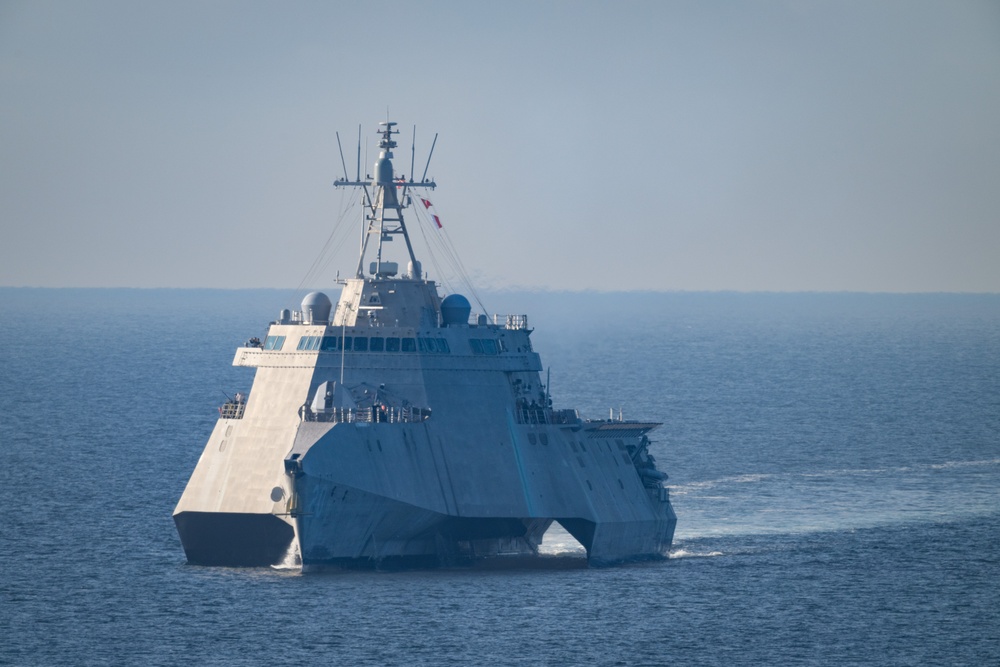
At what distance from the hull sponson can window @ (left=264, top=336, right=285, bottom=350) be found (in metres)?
6.22

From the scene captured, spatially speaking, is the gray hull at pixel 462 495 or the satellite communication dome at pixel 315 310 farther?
the satellite communication dome at pixel 315 310

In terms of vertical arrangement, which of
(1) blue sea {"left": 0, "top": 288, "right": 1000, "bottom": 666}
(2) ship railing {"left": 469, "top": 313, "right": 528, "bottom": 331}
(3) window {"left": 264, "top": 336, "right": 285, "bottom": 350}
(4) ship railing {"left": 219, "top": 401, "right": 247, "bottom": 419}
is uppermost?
(2) ship railing {"left": 469, "top": 313, "right": 528, "bottom": 331}

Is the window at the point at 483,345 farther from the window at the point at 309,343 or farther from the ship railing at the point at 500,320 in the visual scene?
the window at the point at 309,343

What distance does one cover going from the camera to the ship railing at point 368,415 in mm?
70125

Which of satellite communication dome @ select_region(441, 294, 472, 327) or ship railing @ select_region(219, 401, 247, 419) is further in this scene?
satellite communication dome @ select_region(441, 294, 472, 327)

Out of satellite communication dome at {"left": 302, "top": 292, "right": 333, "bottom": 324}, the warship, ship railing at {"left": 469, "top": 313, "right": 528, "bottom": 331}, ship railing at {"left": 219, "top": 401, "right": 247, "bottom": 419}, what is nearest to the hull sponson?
the warship

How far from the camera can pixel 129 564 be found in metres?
71.8

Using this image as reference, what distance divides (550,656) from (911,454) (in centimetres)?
4777

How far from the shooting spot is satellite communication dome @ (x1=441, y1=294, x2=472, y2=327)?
75.1m

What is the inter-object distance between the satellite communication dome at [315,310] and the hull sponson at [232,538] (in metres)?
7.73

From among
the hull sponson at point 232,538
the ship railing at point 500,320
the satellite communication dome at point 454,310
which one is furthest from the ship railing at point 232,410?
the ship railing at point 500,320

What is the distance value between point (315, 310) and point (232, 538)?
27.7 ft

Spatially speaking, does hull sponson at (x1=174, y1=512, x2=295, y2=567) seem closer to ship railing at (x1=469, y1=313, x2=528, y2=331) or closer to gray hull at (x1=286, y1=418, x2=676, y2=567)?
gray hull at (x1=286, y1=418, x2=676, y2=567)

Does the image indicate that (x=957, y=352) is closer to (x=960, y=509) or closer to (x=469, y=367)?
(x=960, y=509)
